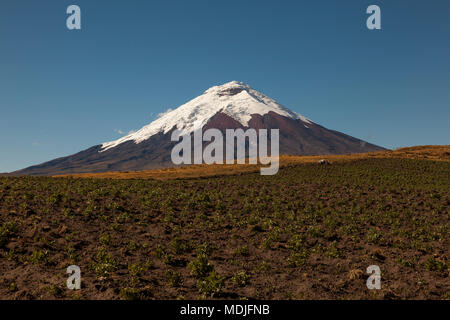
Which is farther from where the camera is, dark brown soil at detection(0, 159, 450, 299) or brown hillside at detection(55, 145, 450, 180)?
brown hillside at detection(55, 145, 450, 180)

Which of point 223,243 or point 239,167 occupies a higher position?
point 239,167

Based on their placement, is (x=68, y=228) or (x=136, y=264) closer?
(x=136, y=264)

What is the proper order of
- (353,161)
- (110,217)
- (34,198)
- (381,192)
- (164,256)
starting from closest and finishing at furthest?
(164,256)
(110,217)
(34,198)
(381,192)
(353,161)

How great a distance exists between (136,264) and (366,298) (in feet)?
39.9

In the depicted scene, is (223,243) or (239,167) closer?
(223,243)

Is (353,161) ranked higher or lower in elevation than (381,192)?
higher

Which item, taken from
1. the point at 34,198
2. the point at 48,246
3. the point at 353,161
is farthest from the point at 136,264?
the point at 353,161

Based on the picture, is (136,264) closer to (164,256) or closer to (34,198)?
(164,256)

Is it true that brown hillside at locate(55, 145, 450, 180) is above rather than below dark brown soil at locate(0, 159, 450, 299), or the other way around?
above

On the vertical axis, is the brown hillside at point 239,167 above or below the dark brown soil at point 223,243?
A: above

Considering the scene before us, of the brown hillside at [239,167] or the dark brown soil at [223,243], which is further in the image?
the brown hillside at [239,167]
